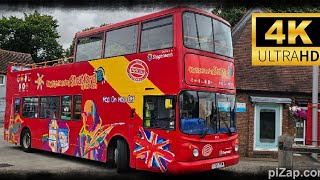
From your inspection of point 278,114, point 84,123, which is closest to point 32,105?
point 84,123

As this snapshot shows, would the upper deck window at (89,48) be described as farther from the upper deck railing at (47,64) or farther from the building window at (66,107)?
the building window at (66,107)

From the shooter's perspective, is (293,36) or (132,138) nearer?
(293,36)

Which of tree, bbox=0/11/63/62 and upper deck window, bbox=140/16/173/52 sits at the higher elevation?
tree, bbox=0/11/63/62

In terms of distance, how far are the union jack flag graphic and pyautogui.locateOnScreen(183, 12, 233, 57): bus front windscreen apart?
240cm

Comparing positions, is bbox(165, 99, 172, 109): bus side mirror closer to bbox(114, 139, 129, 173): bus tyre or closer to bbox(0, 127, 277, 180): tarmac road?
bbox(114, 139, 129, 173): bus tyre

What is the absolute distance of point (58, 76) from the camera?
1273 cm

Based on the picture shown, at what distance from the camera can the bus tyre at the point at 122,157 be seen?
9773 millimetres

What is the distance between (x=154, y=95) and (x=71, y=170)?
3.27 m

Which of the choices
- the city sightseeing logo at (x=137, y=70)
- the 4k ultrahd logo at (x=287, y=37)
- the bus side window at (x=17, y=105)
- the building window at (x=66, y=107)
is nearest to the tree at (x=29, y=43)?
the bus side window at (x=17, y=105)

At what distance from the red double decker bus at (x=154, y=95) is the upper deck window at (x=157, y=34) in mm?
25

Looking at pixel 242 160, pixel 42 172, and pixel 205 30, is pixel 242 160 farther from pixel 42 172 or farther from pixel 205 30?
pixel 42 172

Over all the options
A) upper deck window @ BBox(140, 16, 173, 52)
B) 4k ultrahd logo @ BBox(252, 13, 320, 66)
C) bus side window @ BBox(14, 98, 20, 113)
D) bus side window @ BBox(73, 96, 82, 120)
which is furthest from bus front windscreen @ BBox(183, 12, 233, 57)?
bus side window @ BBox(14, 98, 20, 113)

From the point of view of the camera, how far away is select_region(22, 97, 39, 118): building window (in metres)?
13.8

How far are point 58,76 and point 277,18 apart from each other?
26.9 ft
